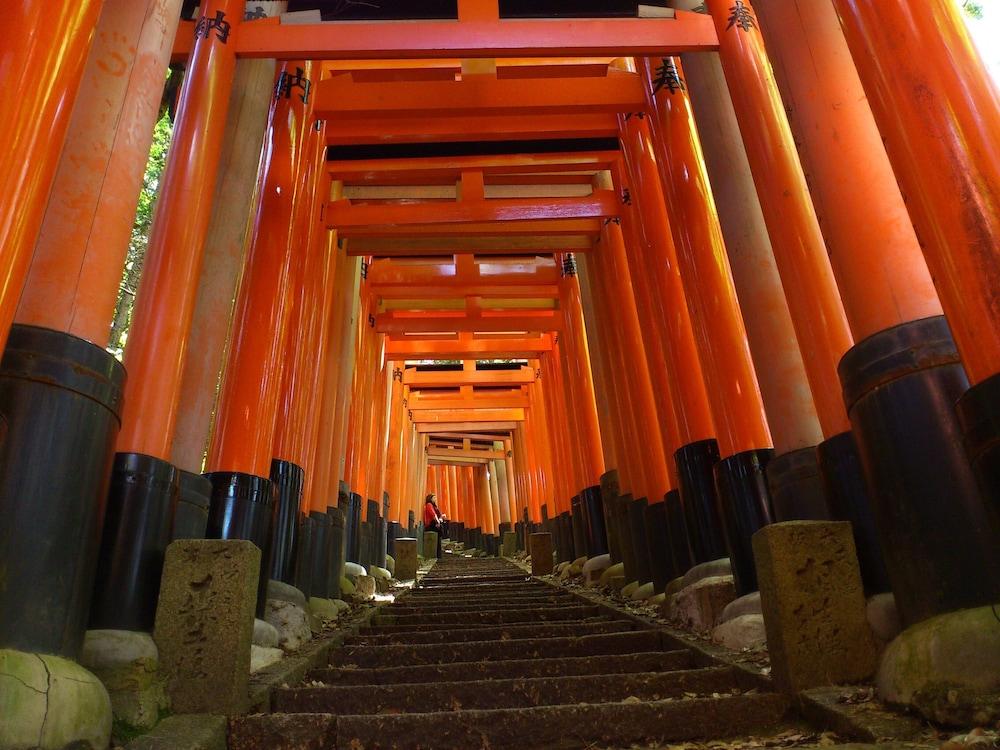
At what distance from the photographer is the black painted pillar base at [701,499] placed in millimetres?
4980

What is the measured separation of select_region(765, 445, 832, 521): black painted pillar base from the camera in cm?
347

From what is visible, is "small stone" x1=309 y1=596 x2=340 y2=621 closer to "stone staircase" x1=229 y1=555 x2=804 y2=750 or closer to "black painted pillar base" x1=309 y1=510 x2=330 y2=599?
"black painted pillar base" x1=309 y1=510 x2=330 y2=599

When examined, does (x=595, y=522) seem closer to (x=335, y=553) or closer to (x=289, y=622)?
(x=335, y=553)

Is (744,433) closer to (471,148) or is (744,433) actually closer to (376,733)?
(376,733)

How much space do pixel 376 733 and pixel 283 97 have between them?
5.23 metres

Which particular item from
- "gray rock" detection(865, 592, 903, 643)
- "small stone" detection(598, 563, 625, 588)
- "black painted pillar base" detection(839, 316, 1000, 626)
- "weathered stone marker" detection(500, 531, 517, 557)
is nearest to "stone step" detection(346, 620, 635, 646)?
"gray rock" detection(865, 592, 903, 643)

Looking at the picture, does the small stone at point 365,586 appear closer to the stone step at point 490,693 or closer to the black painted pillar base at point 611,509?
the black painted pillar base at point 611,509

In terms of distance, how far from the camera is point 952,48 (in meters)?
2.23

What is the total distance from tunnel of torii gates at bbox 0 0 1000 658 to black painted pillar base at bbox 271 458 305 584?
0.03 metres

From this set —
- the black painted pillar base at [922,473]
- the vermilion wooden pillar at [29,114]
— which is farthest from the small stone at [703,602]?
the vermilion wooden pillar at [29,114]

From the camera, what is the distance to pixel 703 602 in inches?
171

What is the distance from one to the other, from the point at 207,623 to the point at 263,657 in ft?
2.99

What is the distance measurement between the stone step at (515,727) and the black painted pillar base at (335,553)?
388 cm

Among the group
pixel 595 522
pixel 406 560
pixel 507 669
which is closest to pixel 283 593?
pixel 507 669
